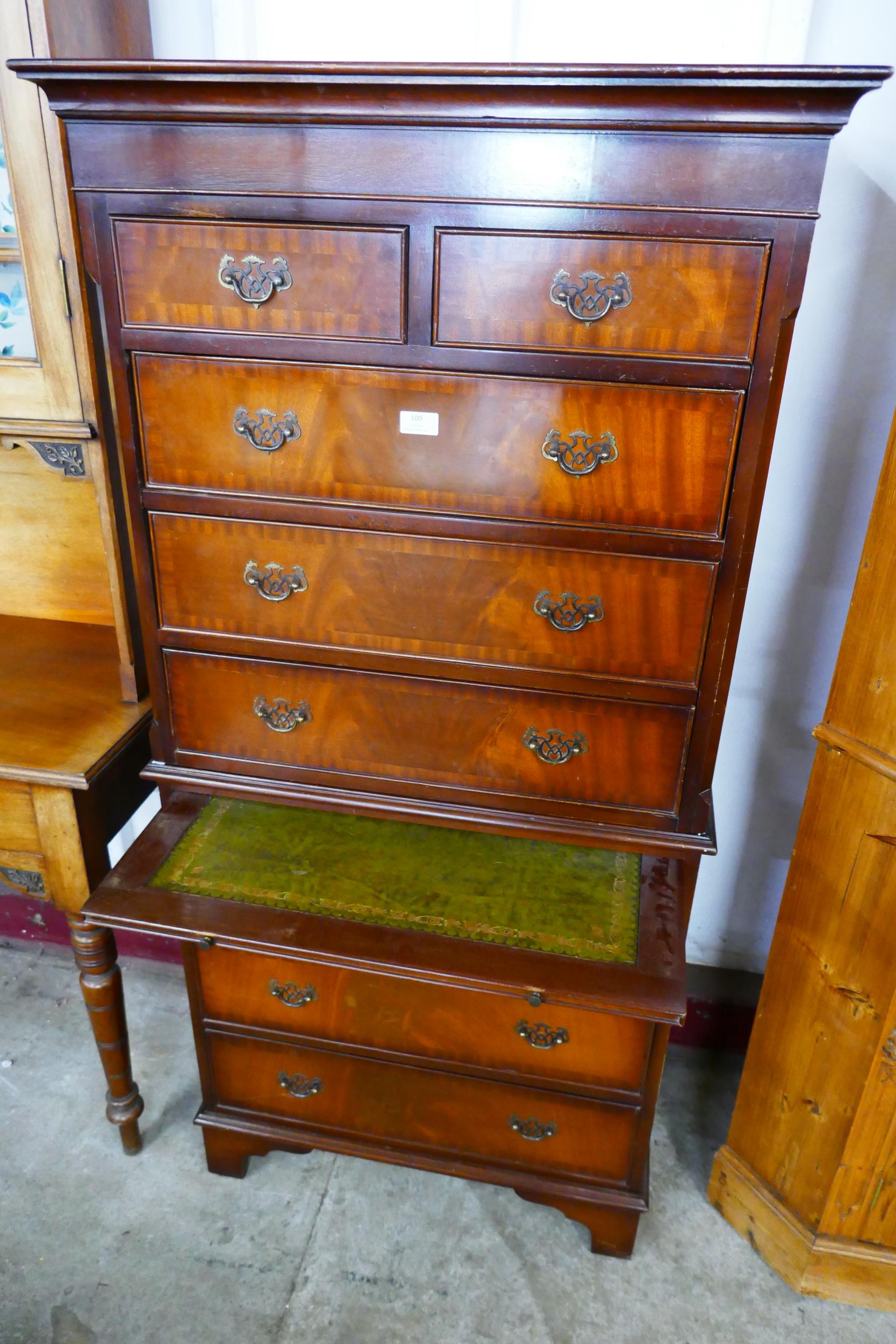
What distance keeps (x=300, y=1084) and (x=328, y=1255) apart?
362 millimetres

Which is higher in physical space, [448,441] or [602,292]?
[602,292]

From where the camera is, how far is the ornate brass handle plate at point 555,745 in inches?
60.9

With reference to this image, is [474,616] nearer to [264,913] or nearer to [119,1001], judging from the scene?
[264,913]

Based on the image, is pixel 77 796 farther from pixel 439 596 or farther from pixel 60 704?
pixel 439 596

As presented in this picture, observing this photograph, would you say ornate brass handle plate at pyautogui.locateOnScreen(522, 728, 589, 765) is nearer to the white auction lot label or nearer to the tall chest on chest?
the tall chest on chest

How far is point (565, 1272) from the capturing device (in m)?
1.84

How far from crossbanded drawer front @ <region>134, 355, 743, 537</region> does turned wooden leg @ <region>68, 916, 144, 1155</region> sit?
35.9 inches

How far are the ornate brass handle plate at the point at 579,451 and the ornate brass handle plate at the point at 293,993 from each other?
1.05m

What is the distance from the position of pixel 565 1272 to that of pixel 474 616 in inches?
53.7

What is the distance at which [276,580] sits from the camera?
1.53m

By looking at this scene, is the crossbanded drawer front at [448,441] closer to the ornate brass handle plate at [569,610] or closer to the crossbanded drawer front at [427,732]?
the ornate brass handle plate at [569,610]

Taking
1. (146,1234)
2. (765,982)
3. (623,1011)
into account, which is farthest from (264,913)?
(765,982)

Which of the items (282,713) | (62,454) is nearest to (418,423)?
(282,713)

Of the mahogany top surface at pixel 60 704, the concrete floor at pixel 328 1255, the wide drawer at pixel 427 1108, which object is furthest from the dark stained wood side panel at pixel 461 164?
the concrete floor at pixel 328 1255
